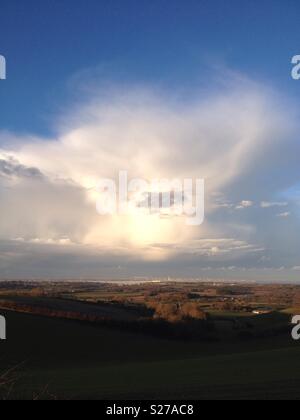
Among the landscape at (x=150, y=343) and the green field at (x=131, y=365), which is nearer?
the green field at (x=131, y=365)

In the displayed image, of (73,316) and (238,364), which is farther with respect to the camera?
(73,316)

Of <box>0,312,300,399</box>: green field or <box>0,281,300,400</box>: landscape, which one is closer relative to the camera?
<box>0,312,300,399</box>: green field

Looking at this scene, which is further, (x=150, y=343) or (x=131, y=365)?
(x=150, y=343)
